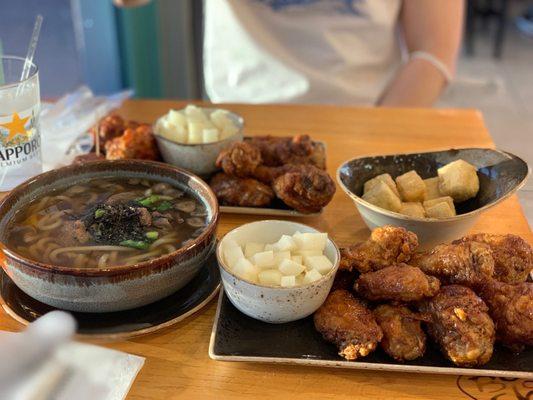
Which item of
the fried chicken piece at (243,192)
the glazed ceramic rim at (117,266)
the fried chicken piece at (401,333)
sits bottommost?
the fried chicken piece at (401,333)

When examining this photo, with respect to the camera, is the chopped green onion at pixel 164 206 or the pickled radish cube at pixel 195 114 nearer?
the chopped green onion at pixel 164 206

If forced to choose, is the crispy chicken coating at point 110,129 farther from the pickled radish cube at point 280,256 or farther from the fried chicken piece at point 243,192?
the pickled radish cube at point 280,256

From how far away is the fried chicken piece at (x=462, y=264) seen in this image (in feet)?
3.78

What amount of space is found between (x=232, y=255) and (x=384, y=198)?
1.36 ft

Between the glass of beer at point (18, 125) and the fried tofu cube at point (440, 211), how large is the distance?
97 centimetres

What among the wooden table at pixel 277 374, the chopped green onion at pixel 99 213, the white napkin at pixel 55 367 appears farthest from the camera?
the chopped green onion at pixel 99 213

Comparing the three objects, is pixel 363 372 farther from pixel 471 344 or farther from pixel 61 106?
→ pixel 61 106

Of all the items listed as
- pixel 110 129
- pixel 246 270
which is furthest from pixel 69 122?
pixel 246 270

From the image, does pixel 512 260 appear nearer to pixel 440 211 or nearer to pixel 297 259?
pixel 440 211

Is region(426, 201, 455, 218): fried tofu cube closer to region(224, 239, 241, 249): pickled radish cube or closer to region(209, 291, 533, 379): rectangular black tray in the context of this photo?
region(209, 291, 533, 379): rectangular black tray

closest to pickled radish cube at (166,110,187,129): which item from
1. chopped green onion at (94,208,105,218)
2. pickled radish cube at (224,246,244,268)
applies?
chopped green onion at (94,208,105,218)

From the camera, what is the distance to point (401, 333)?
1.08m

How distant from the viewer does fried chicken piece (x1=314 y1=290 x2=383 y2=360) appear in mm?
1053

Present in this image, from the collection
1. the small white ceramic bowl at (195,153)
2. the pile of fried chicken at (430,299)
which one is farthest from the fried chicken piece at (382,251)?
the small white ceramic bowl at (195,153)
